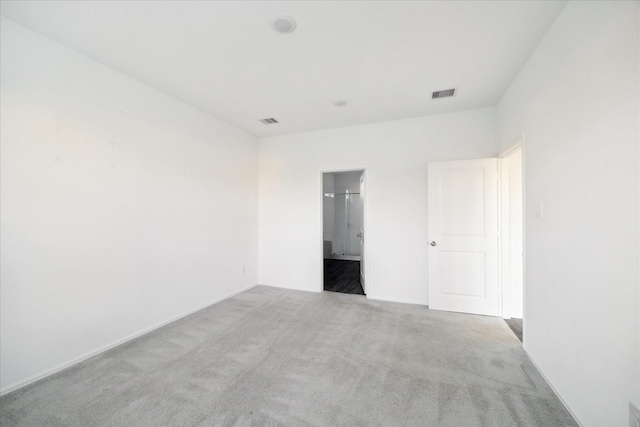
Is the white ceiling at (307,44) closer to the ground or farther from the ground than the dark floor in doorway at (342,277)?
farther from the ground

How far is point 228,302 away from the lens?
3.70 meters

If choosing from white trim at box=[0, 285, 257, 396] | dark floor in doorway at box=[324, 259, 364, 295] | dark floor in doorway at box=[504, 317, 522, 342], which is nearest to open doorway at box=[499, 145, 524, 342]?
dark floor in doorway at box=[504, 317, 522, 342]

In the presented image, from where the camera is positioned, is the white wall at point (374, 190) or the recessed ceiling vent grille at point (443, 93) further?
the white wall at point (374, 190)

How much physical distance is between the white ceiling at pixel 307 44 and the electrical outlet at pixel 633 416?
236 centimetres

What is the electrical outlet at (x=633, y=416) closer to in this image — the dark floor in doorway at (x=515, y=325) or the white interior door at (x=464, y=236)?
the dark floor in doorway at (x=515, y=325)

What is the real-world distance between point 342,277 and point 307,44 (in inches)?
166

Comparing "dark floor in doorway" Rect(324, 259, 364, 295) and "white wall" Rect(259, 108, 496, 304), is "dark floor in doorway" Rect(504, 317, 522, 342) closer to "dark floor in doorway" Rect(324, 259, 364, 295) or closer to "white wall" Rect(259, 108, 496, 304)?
"white wall" Rect(259, 108, 496, 304)

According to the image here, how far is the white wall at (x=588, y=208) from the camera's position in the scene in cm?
118

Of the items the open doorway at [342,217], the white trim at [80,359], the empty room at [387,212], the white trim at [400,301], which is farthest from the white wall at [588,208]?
the open doorway at [342,217]

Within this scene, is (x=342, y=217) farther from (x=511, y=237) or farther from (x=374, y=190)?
(x=511, y=237)

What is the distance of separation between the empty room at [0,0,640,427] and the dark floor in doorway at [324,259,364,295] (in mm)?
647

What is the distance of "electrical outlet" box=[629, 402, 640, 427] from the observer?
1119 millimetres

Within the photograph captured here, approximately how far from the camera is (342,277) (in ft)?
17.1

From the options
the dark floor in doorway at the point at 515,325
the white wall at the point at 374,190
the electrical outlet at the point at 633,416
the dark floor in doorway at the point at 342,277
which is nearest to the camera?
the electrical outlet at the point at 633,416
